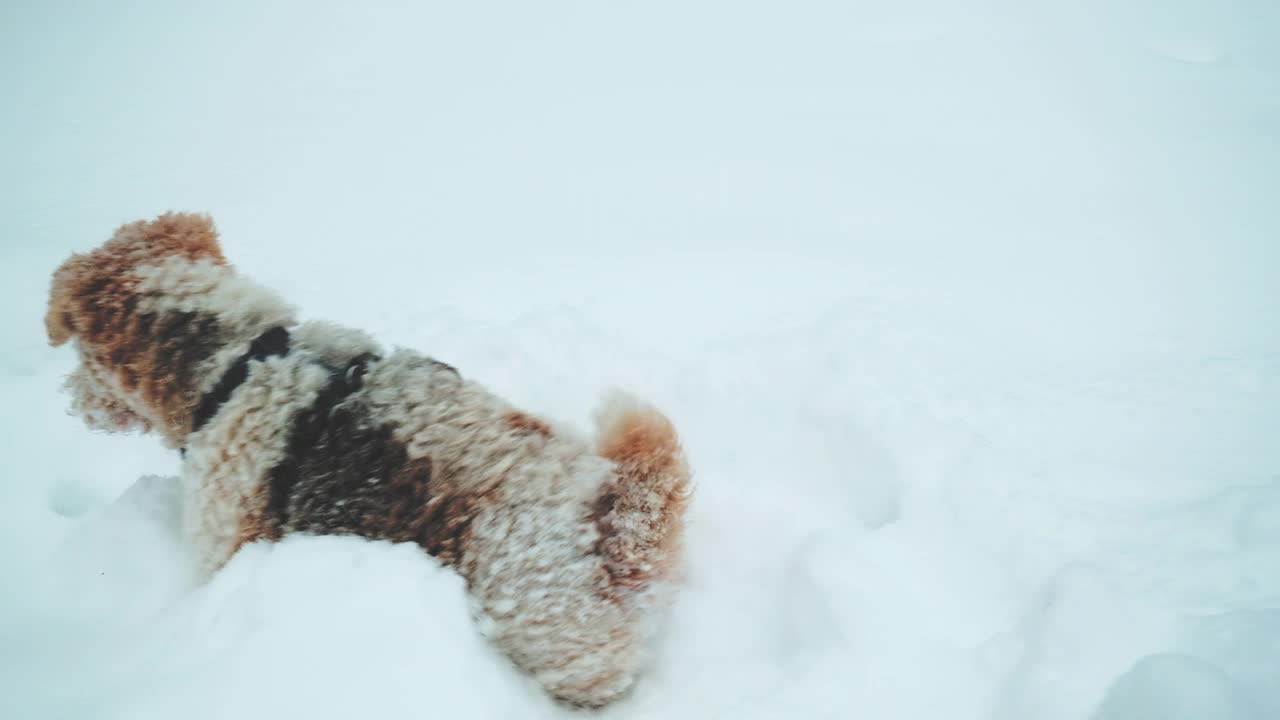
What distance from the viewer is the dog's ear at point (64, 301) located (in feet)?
7.29

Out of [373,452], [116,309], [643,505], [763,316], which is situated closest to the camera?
[643,505]

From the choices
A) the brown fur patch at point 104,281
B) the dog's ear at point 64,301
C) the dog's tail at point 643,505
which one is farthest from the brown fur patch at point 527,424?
the dog's ear at point 64,301

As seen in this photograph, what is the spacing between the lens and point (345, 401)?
6.87 ft

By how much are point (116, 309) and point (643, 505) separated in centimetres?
220

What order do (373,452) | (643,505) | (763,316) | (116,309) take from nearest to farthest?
1. (643,505)
2. (373,452)
3. (116,309)
4. (763,316)

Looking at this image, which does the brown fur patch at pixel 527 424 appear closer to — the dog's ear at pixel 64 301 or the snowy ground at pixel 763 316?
the snowy ground at pixel 763 316

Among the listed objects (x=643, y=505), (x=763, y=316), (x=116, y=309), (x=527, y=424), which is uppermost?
(x=116, y=309)

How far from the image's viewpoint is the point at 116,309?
87.6 inches

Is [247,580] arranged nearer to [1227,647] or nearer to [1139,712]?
[1139,712]

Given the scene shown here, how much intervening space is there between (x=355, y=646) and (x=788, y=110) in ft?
18.7

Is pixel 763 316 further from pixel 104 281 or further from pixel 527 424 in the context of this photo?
pixel 104 281

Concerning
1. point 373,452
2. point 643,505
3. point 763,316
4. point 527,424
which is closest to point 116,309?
point 373,452

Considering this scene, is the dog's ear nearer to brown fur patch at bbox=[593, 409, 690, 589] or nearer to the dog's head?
the dog's head

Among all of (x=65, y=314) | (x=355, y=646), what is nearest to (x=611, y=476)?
(x=355, y=646)
